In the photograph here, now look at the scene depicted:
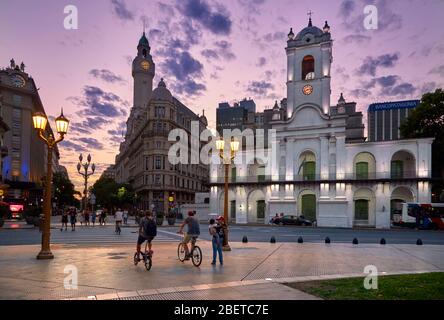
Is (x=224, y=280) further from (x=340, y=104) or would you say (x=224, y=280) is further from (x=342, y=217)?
(x=340, y=104)

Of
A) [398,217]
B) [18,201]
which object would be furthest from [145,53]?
[398,217]

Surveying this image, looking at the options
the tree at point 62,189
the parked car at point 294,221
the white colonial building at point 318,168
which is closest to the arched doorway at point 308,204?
the white colonial building at point 318,168

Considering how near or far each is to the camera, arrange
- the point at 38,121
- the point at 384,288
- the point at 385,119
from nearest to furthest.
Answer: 1. the point at 384,288
2. the point at 38,121
3. the point at 385,119

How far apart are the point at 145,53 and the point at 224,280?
99480mm

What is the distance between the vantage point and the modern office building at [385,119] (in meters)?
76.1

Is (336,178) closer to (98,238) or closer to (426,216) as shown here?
(426,216)

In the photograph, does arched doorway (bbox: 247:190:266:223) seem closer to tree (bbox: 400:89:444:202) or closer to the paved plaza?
tree (bbox: 400:89:444:202)

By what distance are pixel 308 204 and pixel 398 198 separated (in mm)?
10822

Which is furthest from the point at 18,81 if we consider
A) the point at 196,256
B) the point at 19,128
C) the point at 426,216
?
the point at 196,256

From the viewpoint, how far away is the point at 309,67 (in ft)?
170

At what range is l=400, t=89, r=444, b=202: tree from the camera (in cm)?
4728

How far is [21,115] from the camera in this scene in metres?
71.9

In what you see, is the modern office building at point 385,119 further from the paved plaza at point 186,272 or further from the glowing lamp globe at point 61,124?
the glowing lamp globe at point 61,124

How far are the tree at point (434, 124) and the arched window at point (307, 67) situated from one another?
14.8 m
